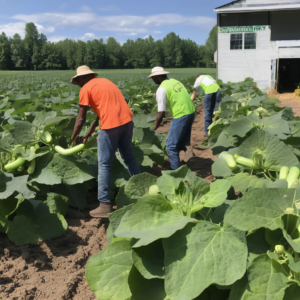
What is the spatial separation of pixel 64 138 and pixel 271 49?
68.9ft

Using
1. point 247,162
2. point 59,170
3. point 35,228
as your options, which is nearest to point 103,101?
point 59,170

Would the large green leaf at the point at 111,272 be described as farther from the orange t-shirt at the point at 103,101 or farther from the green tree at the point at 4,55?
the green tree at the point at 4,55

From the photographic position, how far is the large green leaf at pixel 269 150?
2240 millimetres

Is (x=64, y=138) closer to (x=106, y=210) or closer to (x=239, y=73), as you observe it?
(x=106, y=210)

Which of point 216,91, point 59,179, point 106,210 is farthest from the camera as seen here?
point 216,91

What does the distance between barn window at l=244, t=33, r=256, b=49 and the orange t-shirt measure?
20076 mm

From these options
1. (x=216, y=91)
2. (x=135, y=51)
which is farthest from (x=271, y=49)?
(x=135, y=51)

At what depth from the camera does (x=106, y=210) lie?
3701mm

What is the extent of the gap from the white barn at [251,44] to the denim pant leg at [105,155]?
1971cm

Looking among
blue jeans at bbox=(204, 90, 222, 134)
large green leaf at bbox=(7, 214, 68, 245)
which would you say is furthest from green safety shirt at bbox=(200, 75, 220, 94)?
large green leaf at bbox=(7, 214, 68, 245)

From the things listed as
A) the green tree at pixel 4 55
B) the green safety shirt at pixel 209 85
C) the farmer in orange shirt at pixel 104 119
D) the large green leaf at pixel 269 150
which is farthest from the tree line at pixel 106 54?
the large green leaf at pixel 269 150

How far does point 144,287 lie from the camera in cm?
162

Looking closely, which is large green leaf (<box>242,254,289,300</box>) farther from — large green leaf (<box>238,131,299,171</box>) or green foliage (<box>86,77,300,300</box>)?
large green leaf (<box>238,131,299,171</box>)

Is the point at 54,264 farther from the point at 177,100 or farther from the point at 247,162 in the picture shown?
the point at 177,100
